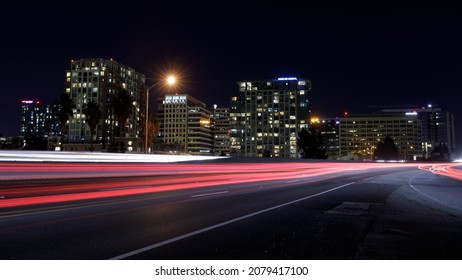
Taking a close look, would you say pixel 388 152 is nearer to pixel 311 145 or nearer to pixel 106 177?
pixel 311 145

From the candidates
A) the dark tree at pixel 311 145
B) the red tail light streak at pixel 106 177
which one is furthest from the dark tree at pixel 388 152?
the red tail light streak at pixel 106 177

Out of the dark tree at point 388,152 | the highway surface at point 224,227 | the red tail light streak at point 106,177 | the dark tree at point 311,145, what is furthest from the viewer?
the dark tree at point 388,152

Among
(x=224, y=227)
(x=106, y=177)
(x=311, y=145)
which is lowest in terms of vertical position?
(x=224, y=227)

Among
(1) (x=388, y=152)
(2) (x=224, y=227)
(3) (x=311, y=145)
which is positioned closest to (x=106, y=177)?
(2) (x=224, y=227)

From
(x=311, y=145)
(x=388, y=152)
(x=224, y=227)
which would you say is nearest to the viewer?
(x=224, y=227)

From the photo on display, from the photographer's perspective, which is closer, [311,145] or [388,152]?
[311,145]

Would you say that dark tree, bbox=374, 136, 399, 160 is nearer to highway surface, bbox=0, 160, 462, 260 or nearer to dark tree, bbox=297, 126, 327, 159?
dark tree, bbox=297, 126, 327, 159

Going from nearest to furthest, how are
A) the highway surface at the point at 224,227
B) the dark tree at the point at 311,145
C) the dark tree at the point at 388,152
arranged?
the highway surface at the point at 224,227 < the dark tree at the point at 311,145 < the dark tree at the point at 388,152

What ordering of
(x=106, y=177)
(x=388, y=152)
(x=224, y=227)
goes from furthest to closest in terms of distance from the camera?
(x=388, y=152) < (x=106, y=177) < (x=224, y=227)

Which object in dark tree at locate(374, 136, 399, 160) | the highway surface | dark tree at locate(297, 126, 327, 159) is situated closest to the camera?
the highway surface

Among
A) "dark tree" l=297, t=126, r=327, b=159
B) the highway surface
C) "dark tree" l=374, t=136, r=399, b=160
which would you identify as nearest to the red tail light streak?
the highway surface

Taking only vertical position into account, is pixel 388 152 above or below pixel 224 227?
above

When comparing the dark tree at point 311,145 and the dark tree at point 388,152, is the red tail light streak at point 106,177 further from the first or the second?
the dark tree at point 388,152
